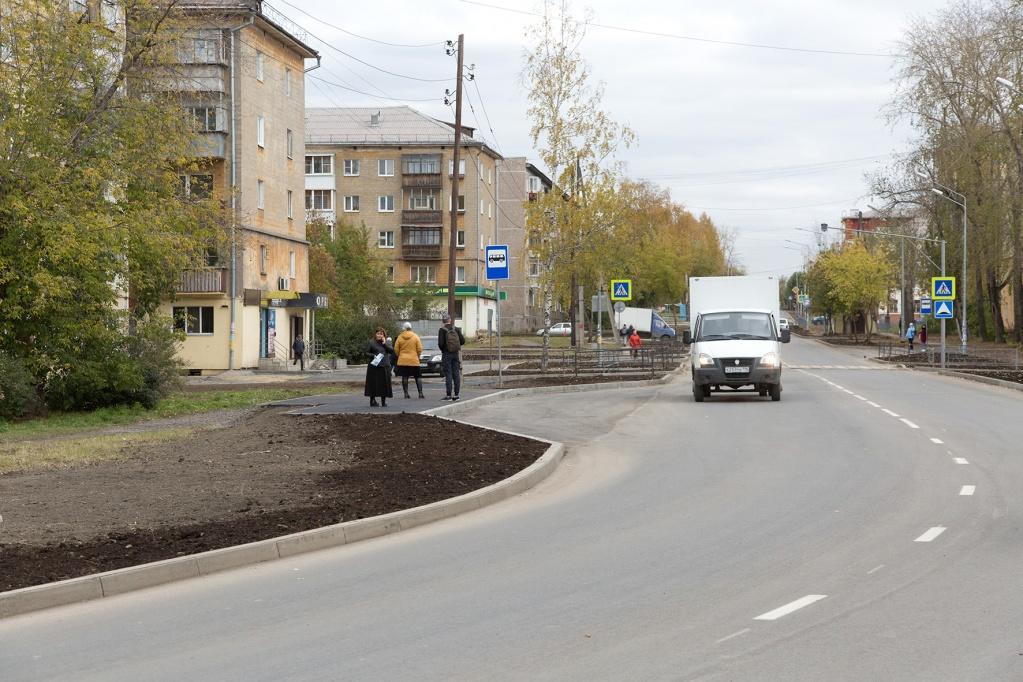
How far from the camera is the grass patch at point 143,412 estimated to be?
23.5 meters

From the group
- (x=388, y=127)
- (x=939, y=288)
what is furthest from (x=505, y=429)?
(x=388, y=127)

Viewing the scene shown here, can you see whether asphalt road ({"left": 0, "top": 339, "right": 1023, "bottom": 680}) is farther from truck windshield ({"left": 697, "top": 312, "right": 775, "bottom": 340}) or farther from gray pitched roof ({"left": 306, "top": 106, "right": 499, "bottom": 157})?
gray pitched roof ({"left": 306, "top": 106, "right": 499, "bottom": 157})

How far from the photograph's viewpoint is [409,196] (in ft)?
319

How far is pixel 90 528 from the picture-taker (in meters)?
10.4

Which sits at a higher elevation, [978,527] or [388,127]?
[388,127]

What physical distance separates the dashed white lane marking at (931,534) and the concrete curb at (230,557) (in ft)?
13.6

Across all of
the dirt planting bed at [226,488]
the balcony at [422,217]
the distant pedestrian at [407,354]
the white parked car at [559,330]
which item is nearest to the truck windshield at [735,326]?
the distant pedestrian at [407,354]

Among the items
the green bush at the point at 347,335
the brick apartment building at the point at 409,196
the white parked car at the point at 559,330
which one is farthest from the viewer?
the white parked car at the point at 559,330

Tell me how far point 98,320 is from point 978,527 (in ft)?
69.5

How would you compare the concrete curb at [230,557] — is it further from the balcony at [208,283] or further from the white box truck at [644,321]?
the white box truck at [644,321]

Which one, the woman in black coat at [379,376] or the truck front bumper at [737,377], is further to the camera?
the truck front bumper at [737,377]

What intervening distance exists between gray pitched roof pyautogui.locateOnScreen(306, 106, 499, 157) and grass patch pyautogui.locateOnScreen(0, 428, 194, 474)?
76315 millimetres

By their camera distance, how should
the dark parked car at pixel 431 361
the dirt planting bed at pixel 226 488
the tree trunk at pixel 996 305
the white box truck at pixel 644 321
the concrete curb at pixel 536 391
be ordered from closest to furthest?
the dirt planting bed at pixel 226 488 → the concrete curb at pixel 536 391 → the dark parked car at pixel 431 361 → the tree trunk at pixel 996 305 → the white box truck at pixel 644 321

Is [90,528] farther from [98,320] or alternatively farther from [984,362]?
[984,362]
